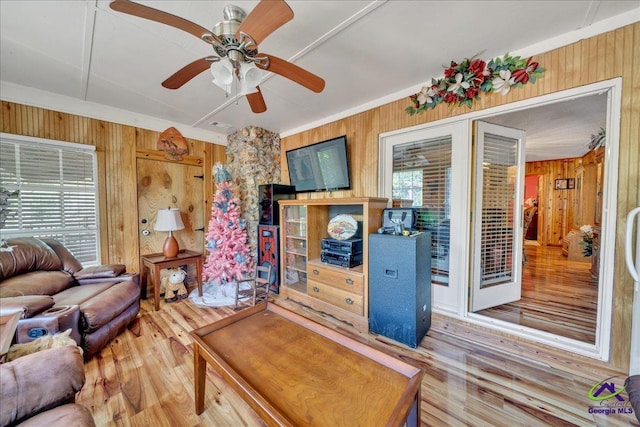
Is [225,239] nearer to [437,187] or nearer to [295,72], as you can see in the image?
[295,72]

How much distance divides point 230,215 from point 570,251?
686 centimetres

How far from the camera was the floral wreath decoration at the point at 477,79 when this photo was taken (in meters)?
1.92

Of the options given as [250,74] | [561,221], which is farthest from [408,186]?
[561,221]

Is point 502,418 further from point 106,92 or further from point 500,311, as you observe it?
point 106,92

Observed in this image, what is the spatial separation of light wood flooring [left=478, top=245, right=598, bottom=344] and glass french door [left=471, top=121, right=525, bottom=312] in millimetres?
164

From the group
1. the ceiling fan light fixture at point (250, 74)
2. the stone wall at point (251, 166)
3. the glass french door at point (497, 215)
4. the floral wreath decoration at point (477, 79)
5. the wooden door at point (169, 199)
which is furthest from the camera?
the stone wall at point (251, 166)

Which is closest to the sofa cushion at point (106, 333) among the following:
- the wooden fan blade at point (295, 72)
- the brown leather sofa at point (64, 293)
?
the brown leather sofa at point (64, 293)

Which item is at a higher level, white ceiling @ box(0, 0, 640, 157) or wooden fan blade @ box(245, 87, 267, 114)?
white ceiling @ box(0, 0, 640, 157)

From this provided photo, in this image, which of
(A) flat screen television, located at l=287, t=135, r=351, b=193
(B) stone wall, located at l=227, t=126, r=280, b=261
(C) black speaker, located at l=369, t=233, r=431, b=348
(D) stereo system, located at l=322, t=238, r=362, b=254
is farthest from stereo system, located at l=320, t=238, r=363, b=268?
(B) stone wall, located at l=227, t=126, r=280, b=261

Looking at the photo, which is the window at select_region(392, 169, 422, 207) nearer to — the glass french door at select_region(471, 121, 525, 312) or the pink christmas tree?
the glass french door at select_region(471, 121, 525, 312)

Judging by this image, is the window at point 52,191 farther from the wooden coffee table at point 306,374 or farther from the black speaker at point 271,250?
the wooden coffee table at point 306,374

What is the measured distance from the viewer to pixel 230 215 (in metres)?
3.35

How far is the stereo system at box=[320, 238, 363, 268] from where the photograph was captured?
8.08 feet

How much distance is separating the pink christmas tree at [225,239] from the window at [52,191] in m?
1.34
